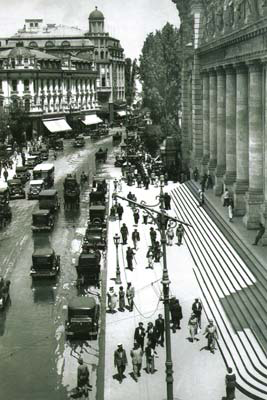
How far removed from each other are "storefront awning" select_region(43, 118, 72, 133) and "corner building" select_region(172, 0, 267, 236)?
55.9 m

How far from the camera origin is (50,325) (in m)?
28.2

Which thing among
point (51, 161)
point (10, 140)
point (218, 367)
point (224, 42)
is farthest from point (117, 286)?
point (10, 140)

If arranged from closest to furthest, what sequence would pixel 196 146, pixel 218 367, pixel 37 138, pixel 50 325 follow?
pixel 218 367, pixel 50 325, pixel 196 146, pixel 37 138

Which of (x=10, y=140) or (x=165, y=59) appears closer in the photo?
(x=165, y=59)

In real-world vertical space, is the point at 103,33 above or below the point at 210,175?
above

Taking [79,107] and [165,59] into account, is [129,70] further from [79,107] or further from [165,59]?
[165,59]

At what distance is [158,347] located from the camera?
24.9 m

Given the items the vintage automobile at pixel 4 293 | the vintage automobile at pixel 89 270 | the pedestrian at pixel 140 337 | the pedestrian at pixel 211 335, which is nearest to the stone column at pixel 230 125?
the vintage automobile at pixel 89 270

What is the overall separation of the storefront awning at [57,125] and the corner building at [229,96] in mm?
55873

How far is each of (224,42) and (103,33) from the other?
11898 cm

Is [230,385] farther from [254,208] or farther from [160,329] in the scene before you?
[254,208]

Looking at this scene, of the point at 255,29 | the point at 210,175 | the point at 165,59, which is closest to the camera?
the point at 255,29

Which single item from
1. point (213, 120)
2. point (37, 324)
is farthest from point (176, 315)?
point (213, 120)

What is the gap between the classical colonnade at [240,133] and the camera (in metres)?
32.4
